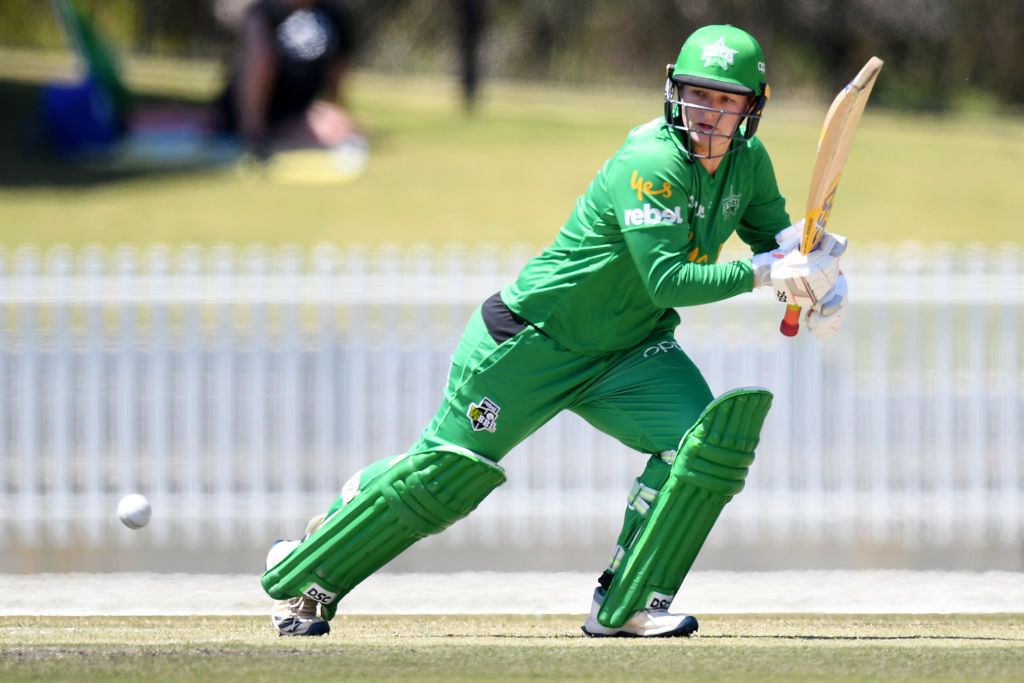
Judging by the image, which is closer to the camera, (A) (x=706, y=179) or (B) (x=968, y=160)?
(A) (x=706, y=179)

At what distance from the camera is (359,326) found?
26.8 feet

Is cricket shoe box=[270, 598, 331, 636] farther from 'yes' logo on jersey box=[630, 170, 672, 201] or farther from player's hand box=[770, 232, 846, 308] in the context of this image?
player's hand box=[770, 232, 846, 308]

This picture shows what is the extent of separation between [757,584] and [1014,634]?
163cm

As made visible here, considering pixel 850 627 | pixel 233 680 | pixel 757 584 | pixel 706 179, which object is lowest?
pixel 757 584

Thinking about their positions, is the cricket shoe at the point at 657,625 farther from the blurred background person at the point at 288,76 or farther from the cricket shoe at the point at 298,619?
the blurred background person at the point at 288,76

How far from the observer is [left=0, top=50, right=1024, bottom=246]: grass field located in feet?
43.8

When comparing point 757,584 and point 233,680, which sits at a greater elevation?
point 233,680

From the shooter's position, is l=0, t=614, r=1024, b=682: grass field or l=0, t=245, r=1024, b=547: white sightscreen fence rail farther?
l=0, t=245, r=1024, b=547: white sightscreen fence rail

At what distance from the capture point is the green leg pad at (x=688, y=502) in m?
4.43

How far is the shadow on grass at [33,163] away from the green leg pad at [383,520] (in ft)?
34.4

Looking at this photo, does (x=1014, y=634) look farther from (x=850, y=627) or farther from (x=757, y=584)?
(x=757, y=584)

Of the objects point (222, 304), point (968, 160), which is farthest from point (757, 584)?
point (968, 160)

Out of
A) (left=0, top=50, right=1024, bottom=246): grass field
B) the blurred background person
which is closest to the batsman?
(left=0, top=50, right=1024, bottom=246): grass field

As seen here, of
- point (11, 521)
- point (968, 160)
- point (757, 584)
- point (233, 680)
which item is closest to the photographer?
point (233, 680)
